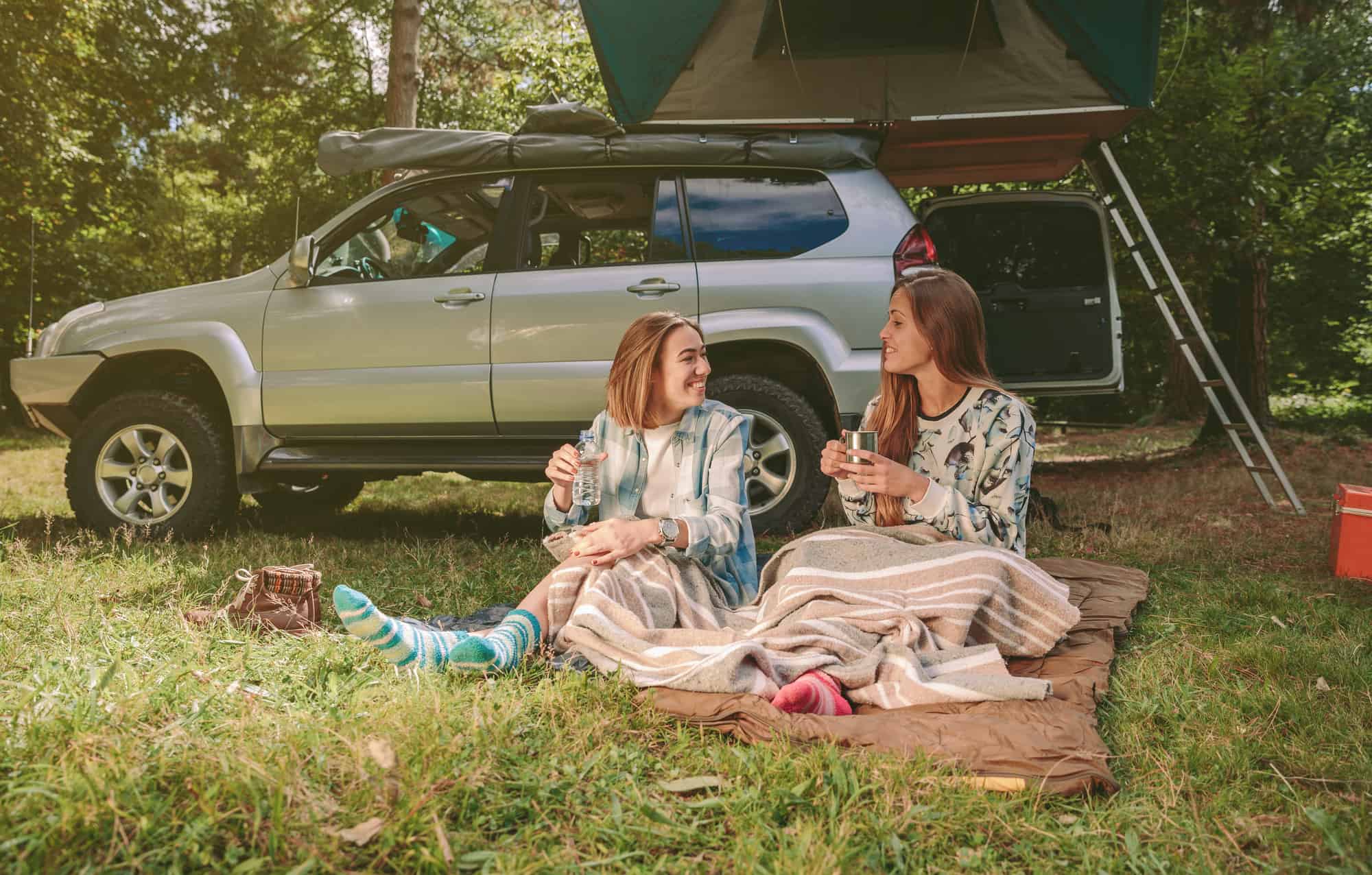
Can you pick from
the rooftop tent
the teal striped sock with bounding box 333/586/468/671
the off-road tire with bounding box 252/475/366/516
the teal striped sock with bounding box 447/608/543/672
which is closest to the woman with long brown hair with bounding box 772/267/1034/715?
the teal striped sock with bounding box 447/608/543/672

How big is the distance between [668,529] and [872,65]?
131 inches

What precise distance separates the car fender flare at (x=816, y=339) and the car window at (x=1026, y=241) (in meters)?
2.40

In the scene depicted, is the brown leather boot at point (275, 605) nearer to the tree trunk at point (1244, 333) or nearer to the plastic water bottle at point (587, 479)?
the plastic water bottle at point (587, 479)

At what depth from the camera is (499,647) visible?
2479 mm

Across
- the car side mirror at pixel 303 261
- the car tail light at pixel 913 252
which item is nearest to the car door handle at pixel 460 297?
the car side mirror at pixel 303 261

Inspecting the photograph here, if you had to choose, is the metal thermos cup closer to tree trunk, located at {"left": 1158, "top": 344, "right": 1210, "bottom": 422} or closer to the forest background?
the forest background

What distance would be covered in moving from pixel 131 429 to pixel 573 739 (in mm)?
3840

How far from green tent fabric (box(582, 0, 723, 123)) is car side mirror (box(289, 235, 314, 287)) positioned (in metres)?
1.72

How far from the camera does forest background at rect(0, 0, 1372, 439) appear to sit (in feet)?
24.3

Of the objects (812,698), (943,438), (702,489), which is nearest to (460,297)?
(702,489)

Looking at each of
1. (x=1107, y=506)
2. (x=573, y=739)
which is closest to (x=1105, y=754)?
(x=573, y=739)

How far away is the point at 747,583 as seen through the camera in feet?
10.0

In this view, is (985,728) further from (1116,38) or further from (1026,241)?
(1026,241)

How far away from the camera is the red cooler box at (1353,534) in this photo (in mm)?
3820
